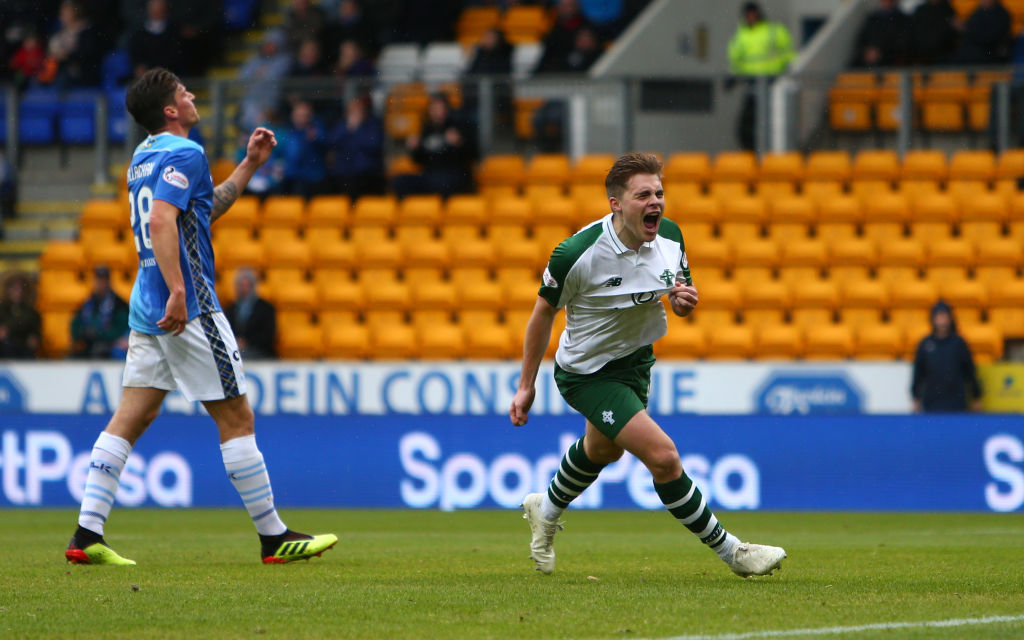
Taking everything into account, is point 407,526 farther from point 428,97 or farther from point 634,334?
point 428,97

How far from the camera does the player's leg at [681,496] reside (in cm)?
653

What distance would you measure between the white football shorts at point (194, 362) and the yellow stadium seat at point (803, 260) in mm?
9710

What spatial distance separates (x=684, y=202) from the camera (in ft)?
55.0

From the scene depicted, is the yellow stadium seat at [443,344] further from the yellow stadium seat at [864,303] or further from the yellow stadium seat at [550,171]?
the yellow stadium seat at [864,303]

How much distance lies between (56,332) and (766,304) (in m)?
7.79

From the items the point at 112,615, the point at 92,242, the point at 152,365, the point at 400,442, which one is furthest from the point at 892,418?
the point at 92,242

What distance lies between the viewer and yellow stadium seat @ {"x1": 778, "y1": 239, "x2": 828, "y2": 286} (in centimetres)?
1595

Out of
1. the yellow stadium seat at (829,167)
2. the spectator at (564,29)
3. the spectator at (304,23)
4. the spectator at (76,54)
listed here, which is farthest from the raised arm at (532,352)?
the spectator at (76,54)

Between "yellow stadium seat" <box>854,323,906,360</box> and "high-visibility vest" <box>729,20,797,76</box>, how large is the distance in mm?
4218

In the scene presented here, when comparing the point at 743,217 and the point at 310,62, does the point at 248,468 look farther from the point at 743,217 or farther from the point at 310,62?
the point at 310,62

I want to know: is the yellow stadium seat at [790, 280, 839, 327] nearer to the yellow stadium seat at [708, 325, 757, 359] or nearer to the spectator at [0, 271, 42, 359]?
the yellow stadium seat at [708, 325, 757, 359]

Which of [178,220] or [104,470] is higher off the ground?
[178,220]

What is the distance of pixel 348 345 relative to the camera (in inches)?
639

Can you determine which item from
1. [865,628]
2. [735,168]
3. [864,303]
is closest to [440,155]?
[735,168]
